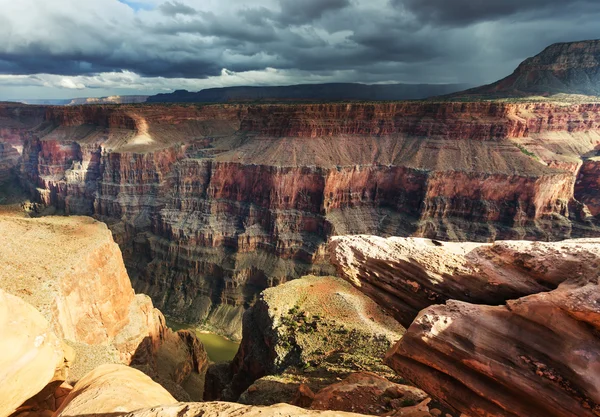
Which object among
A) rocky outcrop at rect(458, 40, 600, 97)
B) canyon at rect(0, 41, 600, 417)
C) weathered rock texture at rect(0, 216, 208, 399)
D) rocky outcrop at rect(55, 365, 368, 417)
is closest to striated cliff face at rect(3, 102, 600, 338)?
canyon at rect(0, 41, 600, 417)

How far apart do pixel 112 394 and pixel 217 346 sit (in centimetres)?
4430

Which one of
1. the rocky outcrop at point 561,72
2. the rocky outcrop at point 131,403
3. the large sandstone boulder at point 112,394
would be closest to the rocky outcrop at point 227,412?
Answer: the rocky outcrop at point 131,403

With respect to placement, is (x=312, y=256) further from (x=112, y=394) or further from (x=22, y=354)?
(x=22, y=354)

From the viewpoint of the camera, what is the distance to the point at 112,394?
13.5 m

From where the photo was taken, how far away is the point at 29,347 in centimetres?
1432

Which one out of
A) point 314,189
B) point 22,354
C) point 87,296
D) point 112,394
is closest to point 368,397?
point 112,394

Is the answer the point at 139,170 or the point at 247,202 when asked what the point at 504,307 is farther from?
the point at 139,170

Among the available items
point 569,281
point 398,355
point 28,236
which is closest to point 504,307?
point 569,281

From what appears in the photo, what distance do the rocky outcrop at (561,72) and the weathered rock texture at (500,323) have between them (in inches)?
5426

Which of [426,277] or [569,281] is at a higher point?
[569,281]

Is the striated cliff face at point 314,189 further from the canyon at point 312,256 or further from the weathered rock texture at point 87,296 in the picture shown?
the weathered rock texture at point 87,296

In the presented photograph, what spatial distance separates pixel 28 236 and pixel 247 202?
45.4 metres

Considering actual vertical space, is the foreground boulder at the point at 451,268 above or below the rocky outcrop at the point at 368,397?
above

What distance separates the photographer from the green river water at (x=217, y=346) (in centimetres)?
5156
